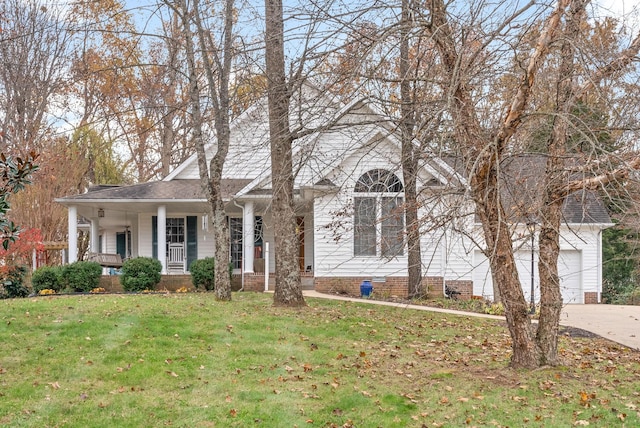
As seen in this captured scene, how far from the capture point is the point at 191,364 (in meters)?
7.86

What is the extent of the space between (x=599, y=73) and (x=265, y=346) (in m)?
5.70

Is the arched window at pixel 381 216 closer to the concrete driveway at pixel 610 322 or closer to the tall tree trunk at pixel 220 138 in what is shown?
the tall tree trunk at pixel 220 138

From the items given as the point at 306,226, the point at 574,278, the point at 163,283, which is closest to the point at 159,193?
the point at 163,283

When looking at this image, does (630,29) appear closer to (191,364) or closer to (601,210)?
(191,364)

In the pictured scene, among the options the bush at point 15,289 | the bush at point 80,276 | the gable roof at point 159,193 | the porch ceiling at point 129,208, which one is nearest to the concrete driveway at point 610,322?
the gable roof at point 159,193

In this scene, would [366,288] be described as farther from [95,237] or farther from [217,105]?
[95,237]

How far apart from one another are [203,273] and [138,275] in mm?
1893

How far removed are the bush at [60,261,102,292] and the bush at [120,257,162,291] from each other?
80cm

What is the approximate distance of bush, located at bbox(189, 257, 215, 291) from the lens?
1670cm

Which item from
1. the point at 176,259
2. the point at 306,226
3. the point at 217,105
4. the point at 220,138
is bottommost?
the point at 176,259

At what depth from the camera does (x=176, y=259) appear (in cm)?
1953

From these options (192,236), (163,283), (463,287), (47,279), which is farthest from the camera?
(192,236)

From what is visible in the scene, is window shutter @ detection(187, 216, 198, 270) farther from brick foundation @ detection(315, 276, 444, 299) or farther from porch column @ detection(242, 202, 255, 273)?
brick foundation @ detection(315, 276, 444, 299)

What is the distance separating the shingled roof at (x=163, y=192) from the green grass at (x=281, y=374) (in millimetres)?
7516
